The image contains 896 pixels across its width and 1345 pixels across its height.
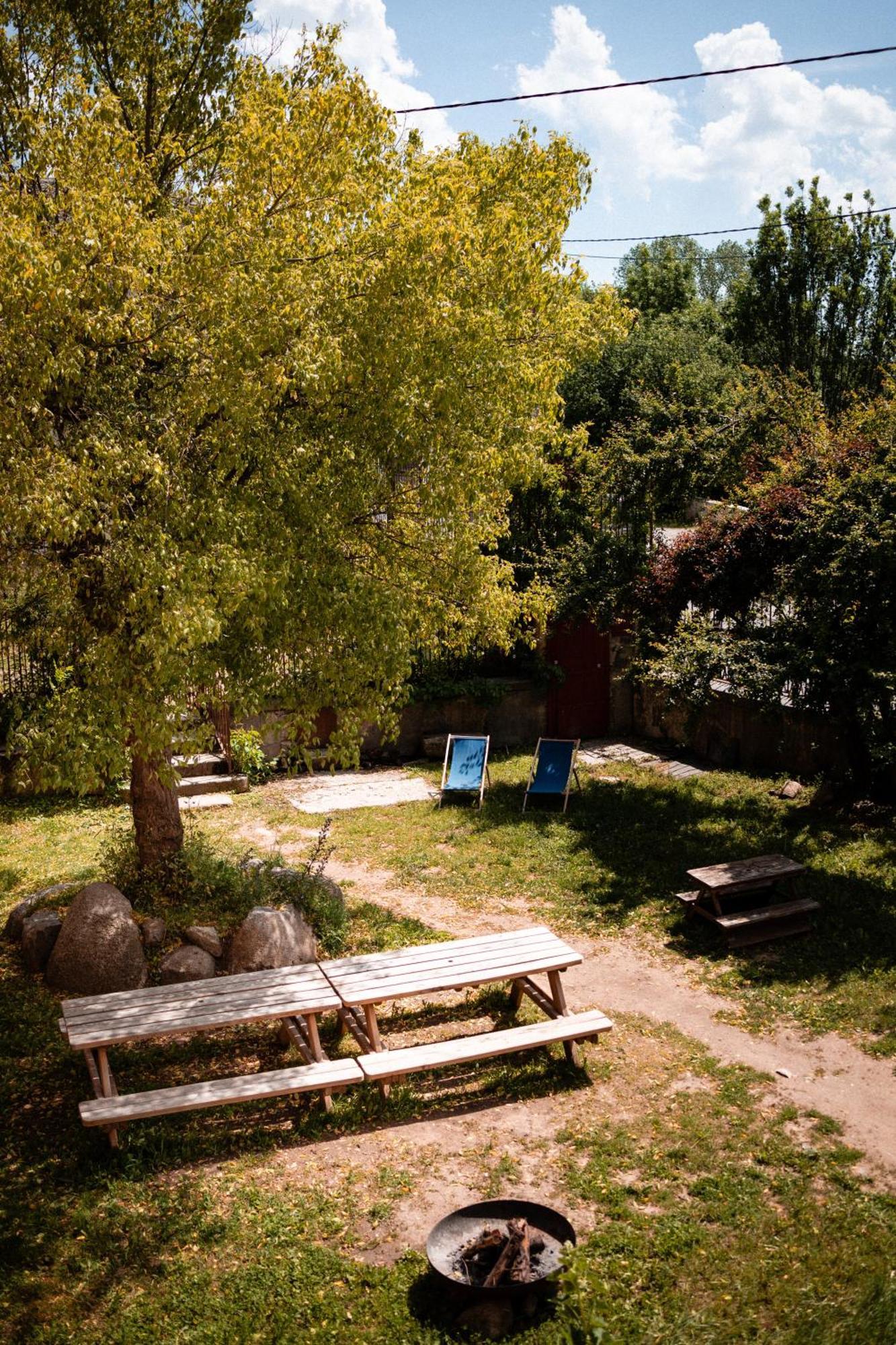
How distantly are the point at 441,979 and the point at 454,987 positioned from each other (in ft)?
0.46

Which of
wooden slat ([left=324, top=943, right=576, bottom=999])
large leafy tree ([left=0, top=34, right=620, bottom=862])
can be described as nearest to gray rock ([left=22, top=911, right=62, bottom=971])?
large leafy tree ([left=0, top=34, right=620, bottom=862])

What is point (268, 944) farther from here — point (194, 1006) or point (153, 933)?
point (194, 1006)

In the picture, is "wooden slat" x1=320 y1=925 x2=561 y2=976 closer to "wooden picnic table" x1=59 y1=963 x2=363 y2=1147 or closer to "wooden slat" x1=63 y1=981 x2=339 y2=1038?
"wooden picnic table" x1=59 y1=963 x2=363 y2=1147

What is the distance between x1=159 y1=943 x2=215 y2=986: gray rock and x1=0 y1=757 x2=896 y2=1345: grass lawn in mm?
640

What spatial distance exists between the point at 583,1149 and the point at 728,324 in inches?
1288

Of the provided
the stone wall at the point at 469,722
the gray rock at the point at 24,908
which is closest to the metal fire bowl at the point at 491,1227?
the gray rock at the point at 24,908

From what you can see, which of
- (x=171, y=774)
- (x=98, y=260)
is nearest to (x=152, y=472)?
(x=98, y=260)

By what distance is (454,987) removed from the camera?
262 inches

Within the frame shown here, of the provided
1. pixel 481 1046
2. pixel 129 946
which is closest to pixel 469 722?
pixel 129 946

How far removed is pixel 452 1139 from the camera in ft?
19.8

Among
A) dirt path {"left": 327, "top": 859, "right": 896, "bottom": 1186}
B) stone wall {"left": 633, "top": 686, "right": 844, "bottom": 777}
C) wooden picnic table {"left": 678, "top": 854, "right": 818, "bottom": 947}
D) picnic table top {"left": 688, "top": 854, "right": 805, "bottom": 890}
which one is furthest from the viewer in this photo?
stone wall {"left": 633, "top": 686, "right": 844, "bottom": 777}

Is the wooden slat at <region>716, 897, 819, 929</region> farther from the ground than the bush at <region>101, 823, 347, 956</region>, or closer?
farther from the ground

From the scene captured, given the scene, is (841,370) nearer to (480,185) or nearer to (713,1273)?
(480,185)

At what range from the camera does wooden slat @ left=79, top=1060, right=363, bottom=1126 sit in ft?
18.6
